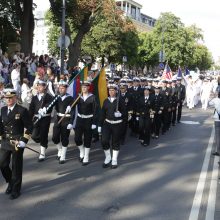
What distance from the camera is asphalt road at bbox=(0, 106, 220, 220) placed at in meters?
6.28

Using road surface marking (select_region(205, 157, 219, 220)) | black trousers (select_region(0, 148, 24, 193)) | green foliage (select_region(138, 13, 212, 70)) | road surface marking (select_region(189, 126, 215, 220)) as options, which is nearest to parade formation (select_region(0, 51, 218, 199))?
black trousers (select_region(0, 148, 24, 193))

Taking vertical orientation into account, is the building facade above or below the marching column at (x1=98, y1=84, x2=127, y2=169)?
above

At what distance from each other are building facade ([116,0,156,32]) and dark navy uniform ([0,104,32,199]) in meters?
99.7

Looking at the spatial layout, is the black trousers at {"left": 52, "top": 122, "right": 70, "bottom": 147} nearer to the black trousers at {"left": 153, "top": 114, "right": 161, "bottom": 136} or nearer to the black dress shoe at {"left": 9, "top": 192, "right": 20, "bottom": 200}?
the black dress shoe at {"left": 9, "top": 192, "right": 20, "bottom": 200}

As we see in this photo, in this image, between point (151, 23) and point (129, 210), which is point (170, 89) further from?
point (151, 23)

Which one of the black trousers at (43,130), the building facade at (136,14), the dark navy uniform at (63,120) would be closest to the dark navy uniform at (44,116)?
the black trousers at (43,130)

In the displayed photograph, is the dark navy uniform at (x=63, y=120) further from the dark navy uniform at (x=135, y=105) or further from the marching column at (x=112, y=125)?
the dark navy uniform at (x=135, y=105)

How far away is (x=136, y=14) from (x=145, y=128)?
109m

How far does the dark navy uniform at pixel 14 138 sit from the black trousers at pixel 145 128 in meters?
5.44

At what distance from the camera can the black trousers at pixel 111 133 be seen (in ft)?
30.3

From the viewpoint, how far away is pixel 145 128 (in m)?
12.0

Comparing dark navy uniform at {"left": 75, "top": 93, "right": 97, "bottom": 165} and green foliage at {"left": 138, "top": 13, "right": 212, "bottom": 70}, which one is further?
green foliage at {"left": 138, "top": 13, "right": 212, "bottom": 70}

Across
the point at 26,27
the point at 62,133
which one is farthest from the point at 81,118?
the point at 26,27

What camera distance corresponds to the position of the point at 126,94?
42.6 ft
